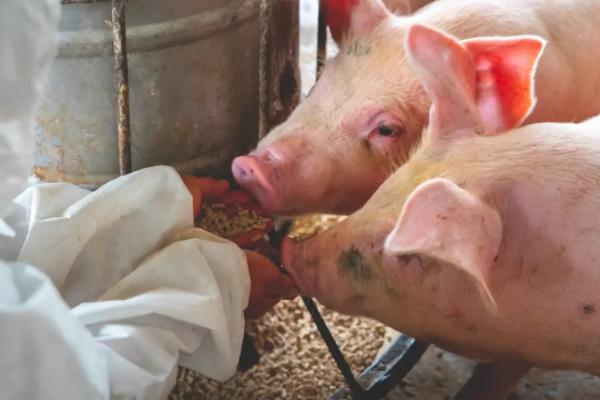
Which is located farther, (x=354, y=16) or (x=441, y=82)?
(x=354, y=16)

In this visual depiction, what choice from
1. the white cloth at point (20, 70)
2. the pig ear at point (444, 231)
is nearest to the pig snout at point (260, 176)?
the pig ear at point (444, 231)

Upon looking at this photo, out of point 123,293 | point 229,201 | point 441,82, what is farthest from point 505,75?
point 123,293

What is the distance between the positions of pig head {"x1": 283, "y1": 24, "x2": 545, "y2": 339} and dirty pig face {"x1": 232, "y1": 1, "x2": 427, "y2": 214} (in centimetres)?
18

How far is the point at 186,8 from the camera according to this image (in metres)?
1.65

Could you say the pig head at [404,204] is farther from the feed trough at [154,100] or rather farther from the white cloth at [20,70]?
the white cloth at [20,70]

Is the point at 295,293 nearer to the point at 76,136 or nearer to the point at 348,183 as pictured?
the point at 348,183

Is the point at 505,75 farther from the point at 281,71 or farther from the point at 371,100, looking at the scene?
the point at 281,71

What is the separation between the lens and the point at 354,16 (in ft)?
6.06

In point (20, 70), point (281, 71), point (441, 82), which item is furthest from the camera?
point (281, 71)

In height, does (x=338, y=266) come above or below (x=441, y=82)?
below

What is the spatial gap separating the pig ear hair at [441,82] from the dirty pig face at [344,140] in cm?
26

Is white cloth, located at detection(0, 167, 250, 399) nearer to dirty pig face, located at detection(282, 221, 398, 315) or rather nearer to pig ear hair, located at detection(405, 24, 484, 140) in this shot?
dirty pig face, located at detection(282, 221, 398, 315)

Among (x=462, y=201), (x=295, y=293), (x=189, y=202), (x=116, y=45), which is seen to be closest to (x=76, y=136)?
(x=116, y=45)

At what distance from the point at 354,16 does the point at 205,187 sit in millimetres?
462
